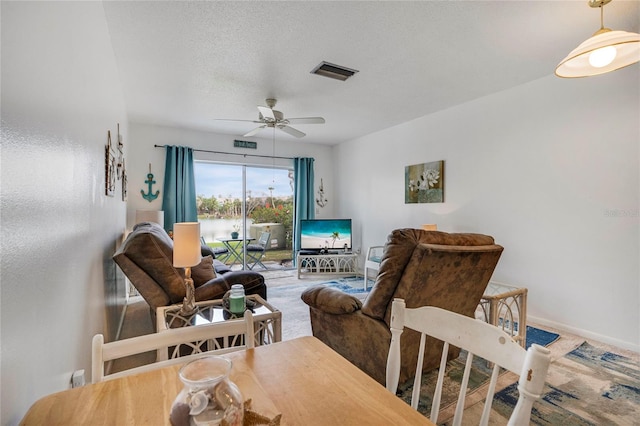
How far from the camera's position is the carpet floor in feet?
5.87

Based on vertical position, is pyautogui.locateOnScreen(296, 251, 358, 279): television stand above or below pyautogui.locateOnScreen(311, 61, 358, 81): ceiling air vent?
below

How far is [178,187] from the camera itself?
200 inches

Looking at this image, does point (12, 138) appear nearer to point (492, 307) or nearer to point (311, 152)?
point (492, 307)

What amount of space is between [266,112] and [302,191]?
2.85 meters

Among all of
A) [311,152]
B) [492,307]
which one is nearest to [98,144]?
[492,307]

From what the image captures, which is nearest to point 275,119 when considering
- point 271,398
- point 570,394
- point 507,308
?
point 507,308

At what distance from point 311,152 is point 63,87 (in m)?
5.47

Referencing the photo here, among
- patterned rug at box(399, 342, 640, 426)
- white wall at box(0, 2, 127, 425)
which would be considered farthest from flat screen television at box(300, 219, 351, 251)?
white wall at box(0, 2, 127, 425)

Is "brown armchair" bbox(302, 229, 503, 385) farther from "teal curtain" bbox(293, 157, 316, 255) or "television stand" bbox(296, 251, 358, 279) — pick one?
"teal curtain" bbox(293, 157, 316, 255)

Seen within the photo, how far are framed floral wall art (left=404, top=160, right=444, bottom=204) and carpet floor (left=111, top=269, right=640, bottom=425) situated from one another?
6.56ft

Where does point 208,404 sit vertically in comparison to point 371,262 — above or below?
above

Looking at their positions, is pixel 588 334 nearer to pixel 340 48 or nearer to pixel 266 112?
pixel 340 48

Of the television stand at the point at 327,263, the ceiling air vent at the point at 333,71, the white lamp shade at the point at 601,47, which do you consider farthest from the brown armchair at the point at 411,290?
the television stand at the point at 327,263

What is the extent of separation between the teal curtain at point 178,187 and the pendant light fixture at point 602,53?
194 inches
